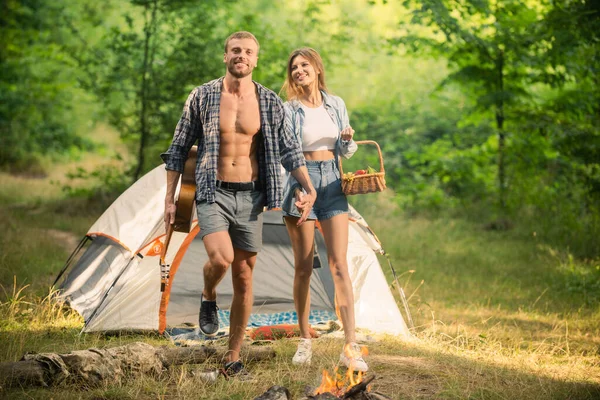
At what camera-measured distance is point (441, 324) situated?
5.76 m

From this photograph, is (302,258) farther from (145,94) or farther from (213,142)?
(145,94)

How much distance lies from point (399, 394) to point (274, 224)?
291cm

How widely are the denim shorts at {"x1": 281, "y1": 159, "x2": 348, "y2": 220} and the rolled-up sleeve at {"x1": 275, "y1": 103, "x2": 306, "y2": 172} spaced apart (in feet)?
0.71

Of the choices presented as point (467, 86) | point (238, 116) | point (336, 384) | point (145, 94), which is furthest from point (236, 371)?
point (467, 86)

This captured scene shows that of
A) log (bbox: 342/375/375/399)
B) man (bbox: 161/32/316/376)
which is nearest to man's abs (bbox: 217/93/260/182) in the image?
man (bbox: 161/32/316/376)

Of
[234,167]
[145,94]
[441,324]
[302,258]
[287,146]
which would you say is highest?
[145,94]

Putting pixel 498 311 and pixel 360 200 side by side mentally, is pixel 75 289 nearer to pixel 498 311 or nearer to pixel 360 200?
pixel 498 311

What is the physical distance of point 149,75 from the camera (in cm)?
1110

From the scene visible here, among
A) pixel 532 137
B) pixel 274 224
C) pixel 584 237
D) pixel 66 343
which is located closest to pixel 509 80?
pixel 532 137

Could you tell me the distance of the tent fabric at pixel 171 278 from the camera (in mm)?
5168

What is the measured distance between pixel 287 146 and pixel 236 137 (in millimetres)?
312

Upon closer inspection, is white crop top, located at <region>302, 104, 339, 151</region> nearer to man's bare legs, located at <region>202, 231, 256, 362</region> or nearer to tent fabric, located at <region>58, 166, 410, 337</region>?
man's bare legs, located at <region>202, 231, 256, 362</region>

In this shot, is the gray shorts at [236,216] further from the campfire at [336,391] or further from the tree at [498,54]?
the tree at [498,54]

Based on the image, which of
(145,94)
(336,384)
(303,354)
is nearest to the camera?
(336,384)
